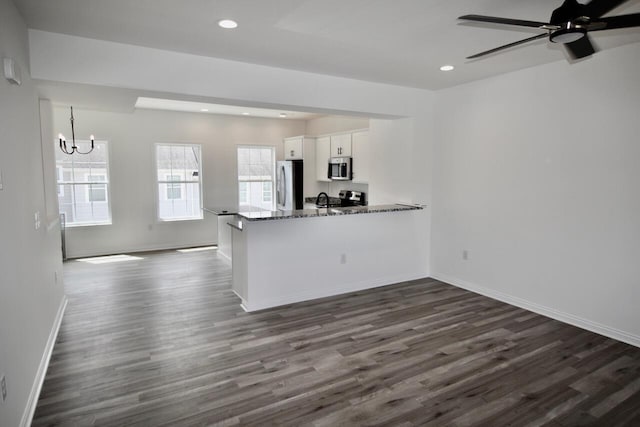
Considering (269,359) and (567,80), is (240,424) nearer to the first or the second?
(269,359)

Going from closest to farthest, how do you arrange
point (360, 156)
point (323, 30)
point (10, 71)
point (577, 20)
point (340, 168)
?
point (577, 20) < point (10, 71) < point (323, 30) < point (360, 156) < point (340, 168)

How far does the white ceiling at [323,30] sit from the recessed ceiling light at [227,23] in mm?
53

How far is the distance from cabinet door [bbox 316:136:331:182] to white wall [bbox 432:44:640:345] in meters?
2.67

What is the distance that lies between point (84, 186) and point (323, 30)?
565 cm

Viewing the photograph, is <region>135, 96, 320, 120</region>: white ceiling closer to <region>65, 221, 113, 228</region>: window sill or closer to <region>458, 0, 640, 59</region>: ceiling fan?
<region>65, 221, 113, 228</region>: window sill

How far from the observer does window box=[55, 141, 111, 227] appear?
21.1 ft

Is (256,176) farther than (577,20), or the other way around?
(256,176)

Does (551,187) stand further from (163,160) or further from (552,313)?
(163,160)

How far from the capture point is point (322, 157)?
7453 millimetres

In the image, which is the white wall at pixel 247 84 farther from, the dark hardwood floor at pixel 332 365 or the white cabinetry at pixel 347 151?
the dark hardwood floor at pixel 332 365

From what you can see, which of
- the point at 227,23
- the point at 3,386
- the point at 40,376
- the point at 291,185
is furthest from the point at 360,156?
the point at 3,386

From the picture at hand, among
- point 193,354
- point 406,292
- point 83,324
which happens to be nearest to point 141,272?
point 83,324

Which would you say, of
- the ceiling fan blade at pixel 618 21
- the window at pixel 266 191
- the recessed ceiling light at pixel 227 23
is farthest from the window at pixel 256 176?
the ceiling fan blade at pixel 618 21

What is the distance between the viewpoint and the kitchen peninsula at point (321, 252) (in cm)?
409
